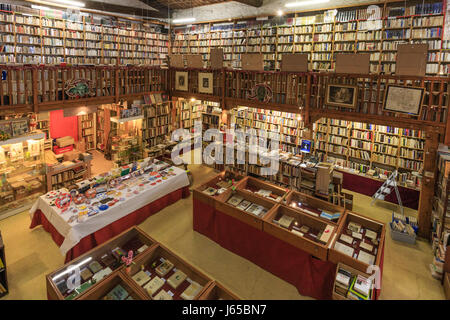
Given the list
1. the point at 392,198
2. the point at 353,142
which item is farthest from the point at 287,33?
the point at 392,198

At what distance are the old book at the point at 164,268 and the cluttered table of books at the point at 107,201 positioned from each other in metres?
1.93

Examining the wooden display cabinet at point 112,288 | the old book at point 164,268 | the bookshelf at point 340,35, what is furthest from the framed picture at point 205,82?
the wooden display cabinet at point 112,288

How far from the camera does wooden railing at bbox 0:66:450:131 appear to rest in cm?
602

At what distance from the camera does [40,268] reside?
5.16 metres

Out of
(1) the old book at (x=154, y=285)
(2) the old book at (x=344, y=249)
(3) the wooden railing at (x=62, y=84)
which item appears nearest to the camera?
(1) the old book at (x=154, y=285)

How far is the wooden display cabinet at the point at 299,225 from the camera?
15.0ft

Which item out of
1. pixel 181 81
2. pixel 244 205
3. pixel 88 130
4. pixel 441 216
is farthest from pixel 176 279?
pixel 88 130

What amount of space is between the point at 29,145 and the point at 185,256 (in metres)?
4.96

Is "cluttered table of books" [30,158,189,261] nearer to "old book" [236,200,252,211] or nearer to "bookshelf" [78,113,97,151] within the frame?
"old book" [236,200,252,211]

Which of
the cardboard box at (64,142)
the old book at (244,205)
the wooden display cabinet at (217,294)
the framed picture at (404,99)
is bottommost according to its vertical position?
the wooden display cabinet at (217,294)

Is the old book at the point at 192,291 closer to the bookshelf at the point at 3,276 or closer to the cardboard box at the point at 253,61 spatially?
the bookshelf at the point at 3,276

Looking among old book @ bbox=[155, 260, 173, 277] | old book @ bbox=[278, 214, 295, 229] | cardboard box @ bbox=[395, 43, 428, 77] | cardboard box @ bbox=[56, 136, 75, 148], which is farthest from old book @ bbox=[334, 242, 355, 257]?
cardboard box @ bbox=[56, 136, 75, 148]

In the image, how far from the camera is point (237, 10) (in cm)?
1204
